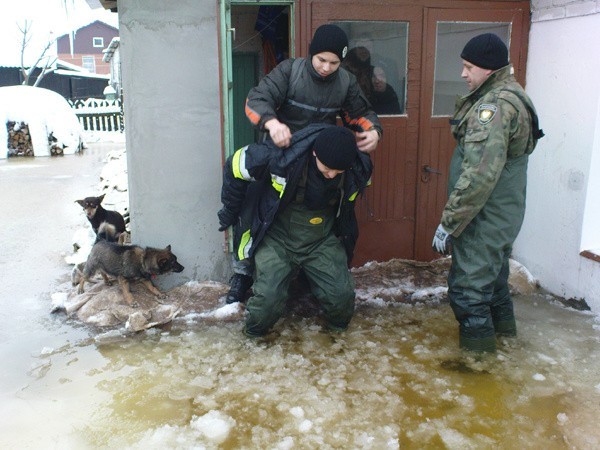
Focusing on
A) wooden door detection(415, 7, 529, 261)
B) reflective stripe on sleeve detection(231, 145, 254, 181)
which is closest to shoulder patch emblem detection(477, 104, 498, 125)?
reflective stripe on sleeve detection(231, 145, 254, 181)

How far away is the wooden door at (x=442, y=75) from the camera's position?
4949 millimetres

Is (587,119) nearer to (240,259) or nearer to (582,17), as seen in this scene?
(582,17)

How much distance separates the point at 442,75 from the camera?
5082mm

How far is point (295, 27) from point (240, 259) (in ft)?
6.22

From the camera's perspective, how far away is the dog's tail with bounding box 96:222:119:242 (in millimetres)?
5467

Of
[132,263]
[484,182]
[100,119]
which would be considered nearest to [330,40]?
[484,182]

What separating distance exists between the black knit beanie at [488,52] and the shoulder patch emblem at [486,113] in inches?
10.6

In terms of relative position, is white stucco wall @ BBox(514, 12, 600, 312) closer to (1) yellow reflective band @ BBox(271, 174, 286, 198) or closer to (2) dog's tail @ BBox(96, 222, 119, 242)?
(1) yellow reflective band @ BBox(271, 174, 286, 198)

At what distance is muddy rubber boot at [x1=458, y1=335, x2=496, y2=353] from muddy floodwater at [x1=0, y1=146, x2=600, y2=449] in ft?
0.19

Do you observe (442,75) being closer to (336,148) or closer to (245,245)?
Result: (336,148)

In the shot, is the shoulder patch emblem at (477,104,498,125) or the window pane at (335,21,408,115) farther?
the window pane at (335,21,408,115)

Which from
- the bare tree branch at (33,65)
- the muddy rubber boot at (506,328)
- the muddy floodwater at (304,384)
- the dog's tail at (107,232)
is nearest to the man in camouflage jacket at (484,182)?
the muddy rubber boot at (506,328)

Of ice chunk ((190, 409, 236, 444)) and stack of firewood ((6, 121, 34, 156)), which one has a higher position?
stack of firewood ((6, 121, 34, 156))

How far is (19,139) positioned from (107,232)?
10.8m
